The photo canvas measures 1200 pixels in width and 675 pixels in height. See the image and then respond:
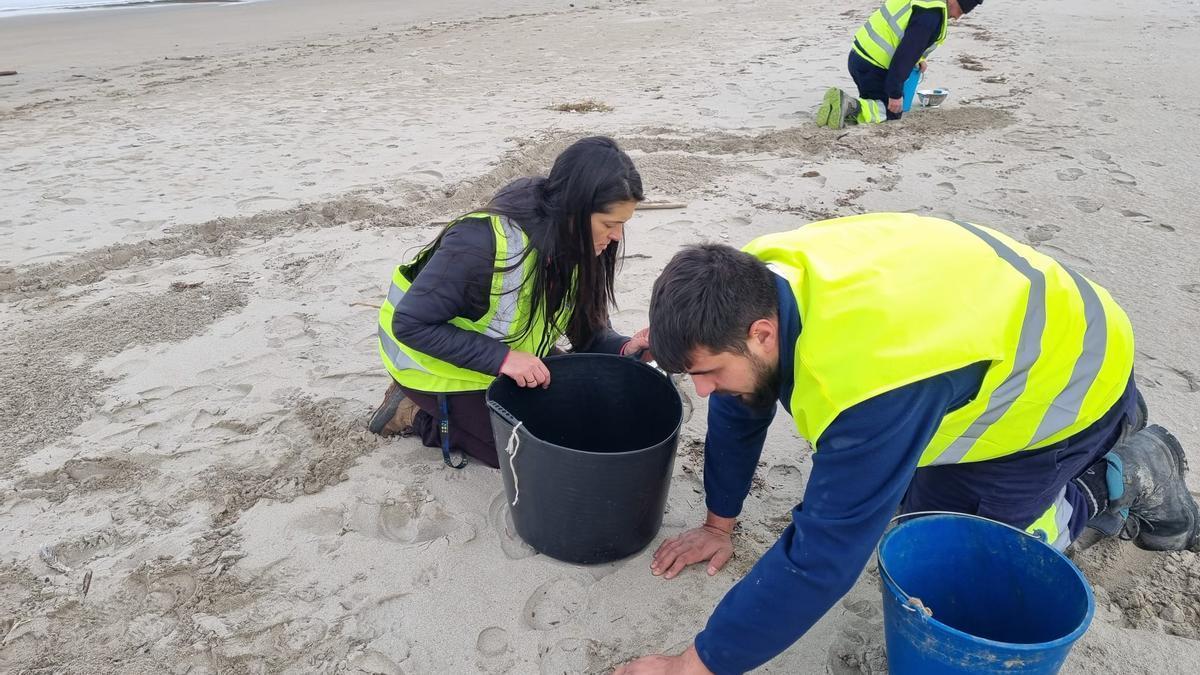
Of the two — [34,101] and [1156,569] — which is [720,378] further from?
[34,101]

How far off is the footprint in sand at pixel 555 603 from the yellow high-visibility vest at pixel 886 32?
5.20 m

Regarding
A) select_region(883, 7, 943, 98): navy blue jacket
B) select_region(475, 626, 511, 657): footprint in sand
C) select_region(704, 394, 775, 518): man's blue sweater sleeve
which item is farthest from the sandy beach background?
select_region(883, 7, 943, 98): navy blue jacket

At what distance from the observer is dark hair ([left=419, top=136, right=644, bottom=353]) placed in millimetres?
2092

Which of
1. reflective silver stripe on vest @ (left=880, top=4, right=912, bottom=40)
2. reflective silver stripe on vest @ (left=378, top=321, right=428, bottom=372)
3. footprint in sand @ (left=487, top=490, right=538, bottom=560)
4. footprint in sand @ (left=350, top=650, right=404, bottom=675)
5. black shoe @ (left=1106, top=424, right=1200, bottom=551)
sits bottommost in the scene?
footprint in sand @ (left=350, top=650, right=404, bottom=675)

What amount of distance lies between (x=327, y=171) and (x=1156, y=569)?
484cm

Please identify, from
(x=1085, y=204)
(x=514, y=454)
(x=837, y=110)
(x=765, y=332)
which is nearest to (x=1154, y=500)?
(x=765, y=332)

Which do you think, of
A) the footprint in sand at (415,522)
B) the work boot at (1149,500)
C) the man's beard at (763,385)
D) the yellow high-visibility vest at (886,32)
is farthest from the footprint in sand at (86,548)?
the yellow high-visibility vest at (886,32)

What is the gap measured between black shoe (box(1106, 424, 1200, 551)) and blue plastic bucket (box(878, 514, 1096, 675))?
0.65 m

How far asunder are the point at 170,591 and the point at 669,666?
4.50 feet

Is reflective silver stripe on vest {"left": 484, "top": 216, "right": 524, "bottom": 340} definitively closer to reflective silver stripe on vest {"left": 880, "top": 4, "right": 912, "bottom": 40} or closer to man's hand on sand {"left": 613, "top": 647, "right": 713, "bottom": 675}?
man's hand on sand {"left": 613, "top": 647, "right": 713, "bottom": 675}

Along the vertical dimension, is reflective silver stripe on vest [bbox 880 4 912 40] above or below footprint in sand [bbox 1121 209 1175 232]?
above

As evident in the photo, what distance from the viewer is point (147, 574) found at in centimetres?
215

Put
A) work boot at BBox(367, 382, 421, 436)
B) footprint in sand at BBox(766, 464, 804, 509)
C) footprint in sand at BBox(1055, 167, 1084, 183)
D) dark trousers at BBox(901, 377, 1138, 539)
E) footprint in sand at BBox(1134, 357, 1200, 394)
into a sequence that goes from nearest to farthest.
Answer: dark trousers at BBox(901, 377, 1138, 539) < footprint in sand at BBox(766, 464, 804, 509) < work boot at BBox(367, 382, 421, 436) < footprint in sand at BBox(1134, 357, 1200, 394) < footprint in sand at BBox(1055, 167, 1084, 183)

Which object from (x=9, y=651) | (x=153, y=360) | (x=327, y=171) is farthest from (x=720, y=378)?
(x=327, y=171)
